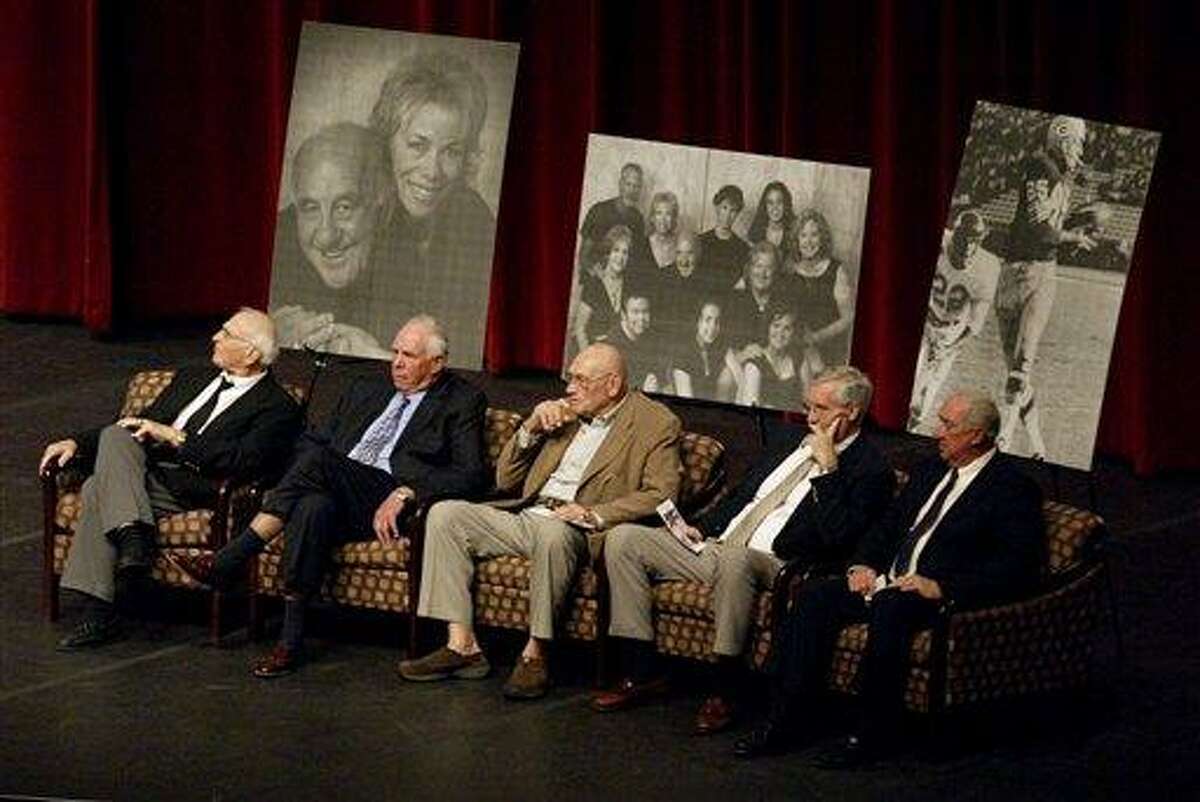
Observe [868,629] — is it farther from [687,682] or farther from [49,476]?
[49,476]

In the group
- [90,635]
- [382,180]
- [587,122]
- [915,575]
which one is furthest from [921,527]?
[587,122]

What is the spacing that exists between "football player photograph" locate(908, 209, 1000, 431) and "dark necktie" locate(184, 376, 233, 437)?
7.04 ft

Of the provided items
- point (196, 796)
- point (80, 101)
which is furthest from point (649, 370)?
point (80, 101)

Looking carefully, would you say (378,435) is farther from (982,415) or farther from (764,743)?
(982,415)

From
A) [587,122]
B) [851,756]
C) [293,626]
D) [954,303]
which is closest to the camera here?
[851,756]

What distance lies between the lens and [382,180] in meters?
10.3

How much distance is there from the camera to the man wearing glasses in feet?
28.5

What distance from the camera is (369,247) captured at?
405 inches

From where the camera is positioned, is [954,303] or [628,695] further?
[954,303]

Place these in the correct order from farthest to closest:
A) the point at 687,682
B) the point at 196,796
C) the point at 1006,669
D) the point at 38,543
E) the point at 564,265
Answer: the point at 564,265 < the point at 38,543 < the point at 687,682 < the point at 1006,669 < the point at 196,796

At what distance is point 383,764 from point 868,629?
4.43ft

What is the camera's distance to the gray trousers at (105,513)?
29.4 ft

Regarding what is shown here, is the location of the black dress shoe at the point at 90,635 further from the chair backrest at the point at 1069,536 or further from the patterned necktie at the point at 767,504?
the chair backrest at the point at 1069,536

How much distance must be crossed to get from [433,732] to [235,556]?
0.91 metres
